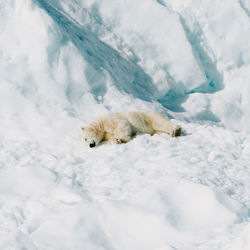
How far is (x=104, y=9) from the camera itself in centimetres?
1022

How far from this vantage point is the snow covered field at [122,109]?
351 centimetres

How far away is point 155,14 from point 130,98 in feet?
11.7

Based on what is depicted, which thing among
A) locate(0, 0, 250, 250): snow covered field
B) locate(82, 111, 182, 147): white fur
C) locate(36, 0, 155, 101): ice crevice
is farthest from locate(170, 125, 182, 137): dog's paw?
locate(36, 0, 155, 101): ice crevice

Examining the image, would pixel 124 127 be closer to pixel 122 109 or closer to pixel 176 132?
pixel 176 132

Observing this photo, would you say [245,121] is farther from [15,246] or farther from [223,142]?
[15,246]

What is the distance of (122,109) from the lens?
7.48 metres

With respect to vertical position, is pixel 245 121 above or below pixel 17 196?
above

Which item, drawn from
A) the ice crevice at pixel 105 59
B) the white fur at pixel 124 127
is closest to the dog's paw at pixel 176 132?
the white fur at pixel 124 127

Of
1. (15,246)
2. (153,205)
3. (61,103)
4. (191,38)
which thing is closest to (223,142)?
(153,205)

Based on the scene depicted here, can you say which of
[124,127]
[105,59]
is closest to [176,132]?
[124,127]

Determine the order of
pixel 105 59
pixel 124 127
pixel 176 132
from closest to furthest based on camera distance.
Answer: pixel 124 127
pixel 176 132
pixel 105 59

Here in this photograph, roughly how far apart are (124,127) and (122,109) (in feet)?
5.32

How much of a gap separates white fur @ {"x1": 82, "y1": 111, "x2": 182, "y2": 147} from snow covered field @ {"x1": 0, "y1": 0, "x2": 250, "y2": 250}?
0.65 ft

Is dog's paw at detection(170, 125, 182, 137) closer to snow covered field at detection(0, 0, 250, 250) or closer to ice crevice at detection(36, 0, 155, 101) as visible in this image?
snow covered field at detection(0, 0, 250, 250)
